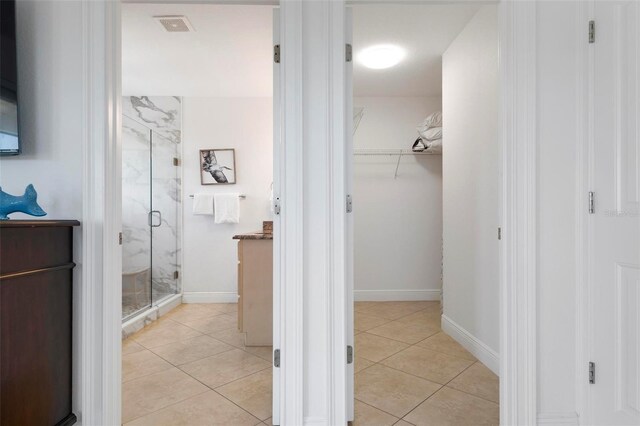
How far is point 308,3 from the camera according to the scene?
1426 mm

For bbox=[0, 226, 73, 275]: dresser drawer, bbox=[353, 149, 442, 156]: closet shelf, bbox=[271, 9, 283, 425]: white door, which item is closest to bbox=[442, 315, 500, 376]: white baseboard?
bbox=[271, 9, 283, 425]: white door

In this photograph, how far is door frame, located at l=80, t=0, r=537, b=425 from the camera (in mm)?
1358

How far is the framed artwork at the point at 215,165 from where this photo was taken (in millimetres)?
3762

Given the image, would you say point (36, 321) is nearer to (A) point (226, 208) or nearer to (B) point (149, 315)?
(B) point (149, 315)

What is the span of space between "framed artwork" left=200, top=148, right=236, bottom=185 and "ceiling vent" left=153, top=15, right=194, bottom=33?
1.52 metres

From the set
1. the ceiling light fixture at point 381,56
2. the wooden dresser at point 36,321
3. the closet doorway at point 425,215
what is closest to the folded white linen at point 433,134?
the closet doorway at point 425,215

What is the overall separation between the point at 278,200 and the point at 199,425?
1132mm

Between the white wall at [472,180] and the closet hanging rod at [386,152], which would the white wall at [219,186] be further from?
the white wall at [472,180]

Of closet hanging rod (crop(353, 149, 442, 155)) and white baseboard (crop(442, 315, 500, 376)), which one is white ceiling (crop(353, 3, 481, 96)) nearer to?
closet hanging rod (crop(353, 149, 442, 155))

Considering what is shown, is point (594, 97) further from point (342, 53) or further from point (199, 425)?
point (199, 425)

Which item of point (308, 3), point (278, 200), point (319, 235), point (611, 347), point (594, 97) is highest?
point (308, 3)

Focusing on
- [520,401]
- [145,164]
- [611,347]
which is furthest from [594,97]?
[145,164]

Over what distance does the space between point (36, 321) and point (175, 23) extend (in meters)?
2.04

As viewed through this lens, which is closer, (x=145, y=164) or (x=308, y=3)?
(x=308, y=3)
